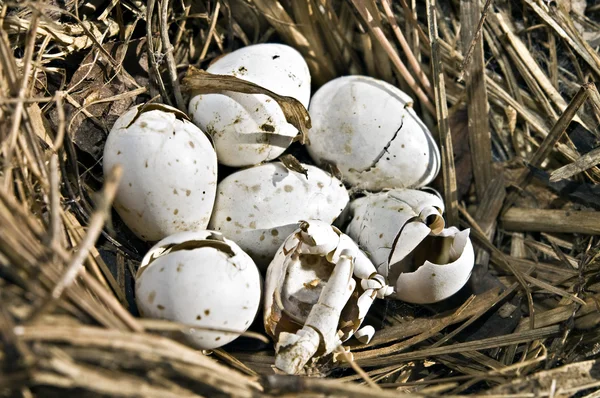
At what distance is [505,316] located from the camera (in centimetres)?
182

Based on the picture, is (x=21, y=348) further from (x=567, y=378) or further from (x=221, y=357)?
(x=567, y=378)

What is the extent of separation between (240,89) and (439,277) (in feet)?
2.46

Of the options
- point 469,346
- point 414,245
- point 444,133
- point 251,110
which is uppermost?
point 251,110

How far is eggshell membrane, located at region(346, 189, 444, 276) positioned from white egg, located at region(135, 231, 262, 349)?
396mm

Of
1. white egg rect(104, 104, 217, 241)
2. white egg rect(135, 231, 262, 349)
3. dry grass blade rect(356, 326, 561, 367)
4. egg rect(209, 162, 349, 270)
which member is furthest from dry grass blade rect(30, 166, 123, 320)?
dry grass blade rect(356, 326, 561, 367)

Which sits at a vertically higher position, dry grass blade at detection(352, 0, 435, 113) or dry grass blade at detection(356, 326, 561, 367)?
dry grass blade at detection(352, 0, 435, 113)

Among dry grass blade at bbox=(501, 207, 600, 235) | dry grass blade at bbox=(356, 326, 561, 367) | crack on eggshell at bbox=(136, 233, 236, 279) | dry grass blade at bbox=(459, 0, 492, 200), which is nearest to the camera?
crack on eggshell at bbox=(136, 233, 236, 279)

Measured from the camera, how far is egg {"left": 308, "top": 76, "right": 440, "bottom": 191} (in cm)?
184

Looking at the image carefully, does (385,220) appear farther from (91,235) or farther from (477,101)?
(91,235)

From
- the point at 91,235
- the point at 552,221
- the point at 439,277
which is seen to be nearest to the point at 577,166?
the point at 552,221

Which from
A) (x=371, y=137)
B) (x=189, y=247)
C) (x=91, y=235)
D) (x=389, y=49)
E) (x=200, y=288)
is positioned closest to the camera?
(x=91, y=235)

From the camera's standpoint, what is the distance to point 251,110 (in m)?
1.72

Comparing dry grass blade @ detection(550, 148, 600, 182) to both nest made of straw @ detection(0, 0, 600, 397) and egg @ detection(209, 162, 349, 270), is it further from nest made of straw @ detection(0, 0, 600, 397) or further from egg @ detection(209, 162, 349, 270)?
egg @ detection(209, 162, 349, 270)

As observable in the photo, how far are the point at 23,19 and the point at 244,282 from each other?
90cm
